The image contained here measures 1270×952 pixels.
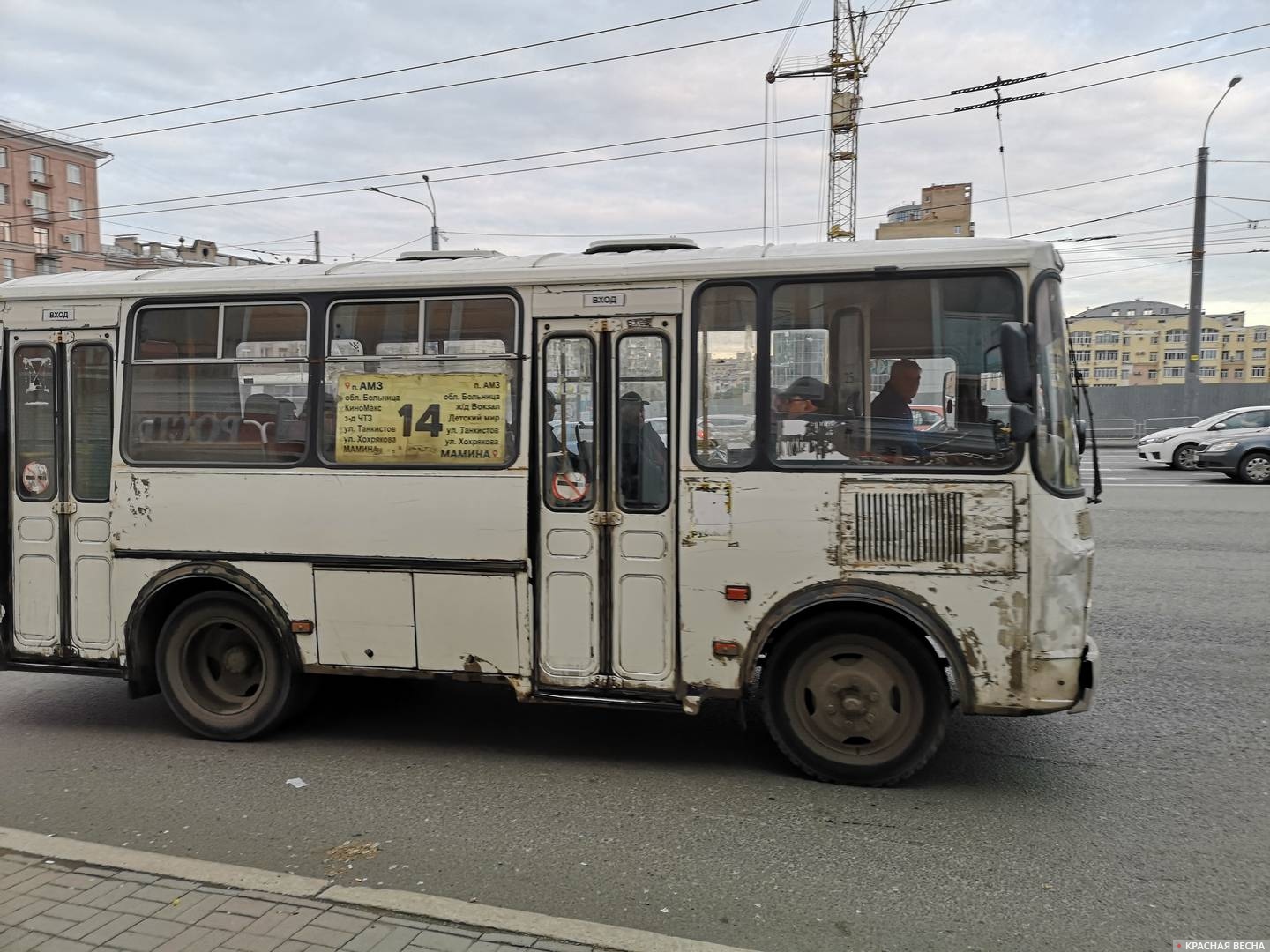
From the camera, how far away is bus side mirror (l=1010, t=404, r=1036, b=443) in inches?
170

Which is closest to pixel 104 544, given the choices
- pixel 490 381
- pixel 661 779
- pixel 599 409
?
pixel 490 381

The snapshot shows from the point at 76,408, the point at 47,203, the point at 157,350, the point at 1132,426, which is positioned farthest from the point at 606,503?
the point at 47,203

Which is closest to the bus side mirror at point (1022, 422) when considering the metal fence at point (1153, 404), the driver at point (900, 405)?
the driver at point (900, 405)

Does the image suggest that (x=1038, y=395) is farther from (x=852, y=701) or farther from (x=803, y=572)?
(x=852, y=701)

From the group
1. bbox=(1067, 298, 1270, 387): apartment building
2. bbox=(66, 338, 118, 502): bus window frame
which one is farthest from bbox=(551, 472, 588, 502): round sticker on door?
bbox=(1067, 298, 1270, 387): apartment building

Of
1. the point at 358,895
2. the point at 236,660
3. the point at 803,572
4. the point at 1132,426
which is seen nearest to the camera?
the point at 358,895

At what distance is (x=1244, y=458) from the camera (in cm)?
1811

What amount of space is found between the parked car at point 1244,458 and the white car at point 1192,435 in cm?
97

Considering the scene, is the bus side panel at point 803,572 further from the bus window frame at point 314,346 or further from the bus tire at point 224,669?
the bus tire at point 224,669

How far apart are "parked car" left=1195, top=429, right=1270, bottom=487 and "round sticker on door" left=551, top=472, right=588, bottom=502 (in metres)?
17.9

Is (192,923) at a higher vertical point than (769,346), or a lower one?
lower

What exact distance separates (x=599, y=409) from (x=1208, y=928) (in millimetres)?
3453

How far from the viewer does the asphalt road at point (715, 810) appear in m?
3.54

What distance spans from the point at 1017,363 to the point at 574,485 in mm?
2290
